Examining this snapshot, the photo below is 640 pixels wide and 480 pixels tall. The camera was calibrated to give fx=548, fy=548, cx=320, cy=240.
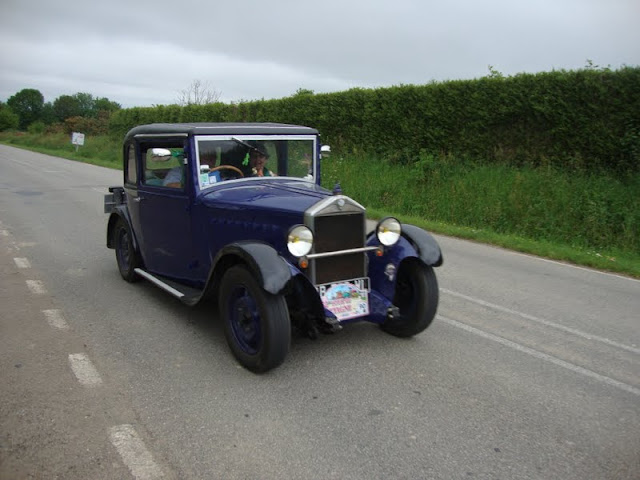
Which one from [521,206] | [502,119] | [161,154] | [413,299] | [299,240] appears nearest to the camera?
[299,240]

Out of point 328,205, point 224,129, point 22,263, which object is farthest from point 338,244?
point 22,263

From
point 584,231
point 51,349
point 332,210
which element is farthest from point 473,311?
point 584,231

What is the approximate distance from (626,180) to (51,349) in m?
10.6

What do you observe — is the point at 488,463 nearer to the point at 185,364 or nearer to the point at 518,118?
the point at 185,364

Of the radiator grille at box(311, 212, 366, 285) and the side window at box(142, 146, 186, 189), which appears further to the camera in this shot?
the side window at box(142, 146, 186, 189)

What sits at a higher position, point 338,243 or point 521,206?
point 338,243

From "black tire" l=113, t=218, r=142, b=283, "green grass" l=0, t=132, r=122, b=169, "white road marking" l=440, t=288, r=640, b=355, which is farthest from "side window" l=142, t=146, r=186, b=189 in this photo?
"green grass" l=0, t=132, r=122, b=169

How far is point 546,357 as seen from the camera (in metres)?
4.39

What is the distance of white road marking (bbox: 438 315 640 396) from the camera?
3.94m

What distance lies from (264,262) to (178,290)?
162cm

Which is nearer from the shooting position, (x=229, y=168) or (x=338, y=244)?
(x=338, y=244)

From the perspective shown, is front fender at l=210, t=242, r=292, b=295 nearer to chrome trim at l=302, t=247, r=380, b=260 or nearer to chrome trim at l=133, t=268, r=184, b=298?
chrome trim at l=302, t=247, r=380, b=260

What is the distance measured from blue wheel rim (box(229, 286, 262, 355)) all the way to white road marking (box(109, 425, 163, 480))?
3.62ft

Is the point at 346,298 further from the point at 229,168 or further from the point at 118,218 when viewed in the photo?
the point at 118,218
